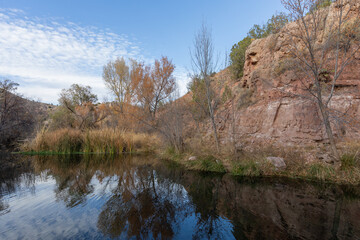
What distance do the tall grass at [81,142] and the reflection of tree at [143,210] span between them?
26.5ft

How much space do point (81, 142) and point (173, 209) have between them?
1197cm

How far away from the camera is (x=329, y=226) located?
336 centimetres

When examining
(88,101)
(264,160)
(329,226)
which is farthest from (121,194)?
(88,101)

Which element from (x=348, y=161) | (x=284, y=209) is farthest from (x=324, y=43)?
(x=284, y=209)

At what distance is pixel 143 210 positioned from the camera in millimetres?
4023

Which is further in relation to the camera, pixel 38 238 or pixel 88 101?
pixel 88 101

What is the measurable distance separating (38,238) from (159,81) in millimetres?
21749

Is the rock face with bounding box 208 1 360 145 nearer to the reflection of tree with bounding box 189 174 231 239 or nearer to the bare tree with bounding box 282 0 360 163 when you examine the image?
the bare tree with bounding box 282 0 360 163

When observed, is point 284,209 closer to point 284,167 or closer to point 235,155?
point 284,167

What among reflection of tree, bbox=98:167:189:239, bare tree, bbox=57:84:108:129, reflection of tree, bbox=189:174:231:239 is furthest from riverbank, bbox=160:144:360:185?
bare tree, bbox=57:84:108:129

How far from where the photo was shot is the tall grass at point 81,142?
42.8 feet

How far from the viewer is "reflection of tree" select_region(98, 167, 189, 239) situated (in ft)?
10.6

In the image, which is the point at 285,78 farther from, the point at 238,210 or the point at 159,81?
the point at 159,81

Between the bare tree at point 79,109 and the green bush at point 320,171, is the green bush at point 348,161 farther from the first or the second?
the bare tree at point 79,109
